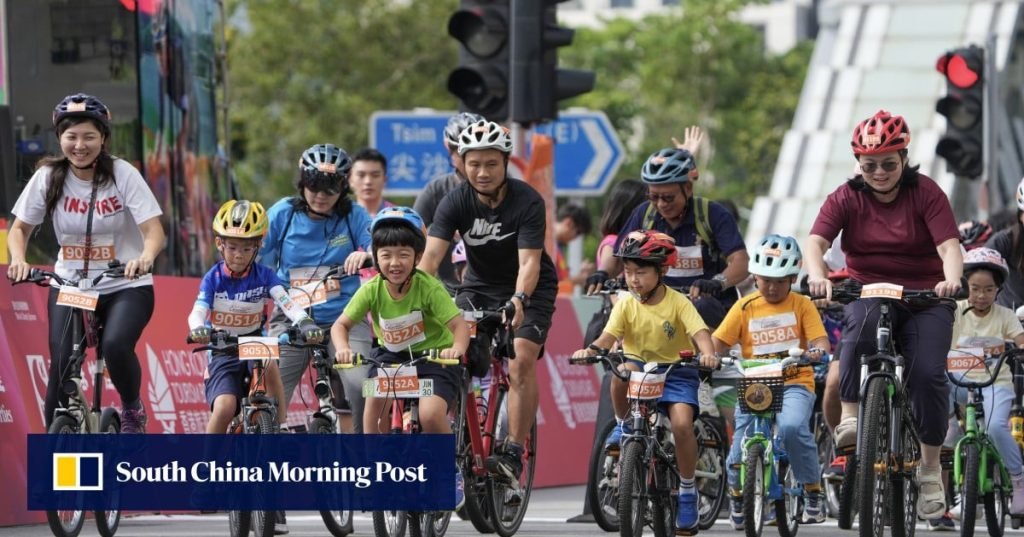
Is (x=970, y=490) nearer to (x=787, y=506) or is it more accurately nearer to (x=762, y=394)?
(x=787, y=506)

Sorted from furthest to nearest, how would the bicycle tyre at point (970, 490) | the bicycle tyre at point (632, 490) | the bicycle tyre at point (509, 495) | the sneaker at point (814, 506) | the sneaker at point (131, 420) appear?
the sneaker at point (814, 506), the bicycle tyre at point (970, 490), the bicycle tyre at point (509, 495), the sneaker at point (131, 420), the bicycle tyre at point (632, 490)

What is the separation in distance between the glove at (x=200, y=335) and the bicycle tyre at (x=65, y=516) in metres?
0.76

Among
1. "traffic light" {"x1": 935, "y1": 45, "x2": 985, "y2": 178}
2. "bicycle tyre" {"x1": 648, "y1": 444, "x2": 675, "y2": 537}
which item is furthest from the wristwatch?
"traffic light" {"x1": 935, "y1": 45, "x2": 985, "y2": 178}

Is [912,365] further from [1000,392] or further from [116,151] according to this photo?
[116,151]

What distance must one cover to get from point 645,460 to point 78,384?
264cm

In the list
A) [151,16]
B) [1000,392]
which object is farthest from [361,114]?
[1000,392]

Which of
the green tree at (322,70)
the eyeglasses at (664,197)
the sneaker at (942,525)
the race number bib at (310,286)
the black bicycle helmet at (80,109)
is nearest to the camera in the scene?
the black bicycle helmet at (80,109)

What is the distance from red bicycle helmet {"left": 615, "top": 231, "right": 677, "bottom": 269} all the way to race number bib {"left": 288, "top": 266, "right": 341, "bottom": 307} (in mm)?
1476

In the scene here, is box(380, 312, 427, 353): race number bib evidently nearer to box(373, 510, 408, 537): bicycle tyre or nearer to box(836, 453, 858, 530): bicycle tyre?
box(373, 510, 408, 537): bicycle tyre

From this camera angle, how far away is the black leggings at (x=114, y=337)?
11281 mm

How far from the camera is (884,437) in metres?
10.6

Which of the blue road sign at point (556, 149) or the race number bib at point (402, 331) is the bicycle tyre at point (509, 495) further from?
the blue road sign at point (556, 149)

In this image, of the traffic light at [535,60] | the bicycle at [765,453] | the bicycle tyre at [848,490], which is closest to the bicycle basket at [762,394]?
the bicycle at [765,453]

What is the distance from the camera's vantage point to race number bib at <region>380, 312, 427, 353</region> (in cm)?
1053
